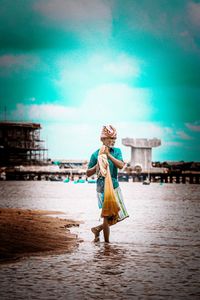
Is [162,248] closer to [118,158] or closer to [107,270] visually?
[118,158]

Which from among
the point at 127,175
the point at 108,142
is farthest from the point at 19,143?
the point at 108,142

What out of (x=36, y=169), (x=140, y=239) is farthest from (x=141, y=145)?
(x=140, y=239)

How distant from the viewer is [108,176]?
10000 millimetres

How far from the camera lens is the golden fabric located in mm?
9883

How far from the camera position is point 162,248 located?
34.0 feet

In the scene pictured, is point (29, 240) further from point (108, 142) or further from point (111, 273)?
point (111, 273)

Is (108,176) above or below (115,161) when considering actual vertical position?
below

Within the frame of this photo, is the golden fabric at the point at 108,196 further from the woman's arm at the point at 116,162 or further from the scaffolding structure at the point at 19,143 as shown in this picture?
the scaffolding structure at the point at 19,143

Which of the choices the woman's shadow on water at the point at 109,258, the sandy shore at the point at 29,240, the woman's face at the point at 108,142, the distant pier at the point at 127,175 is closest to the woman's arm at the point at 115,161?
the woman's face at the point at 108,142

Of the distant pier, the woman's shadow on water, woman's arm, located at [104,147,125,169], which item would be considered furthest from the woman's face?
the distant pier

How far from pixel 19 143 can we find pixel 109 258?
126 metres

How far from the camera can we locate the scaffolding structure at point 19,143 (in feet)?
430

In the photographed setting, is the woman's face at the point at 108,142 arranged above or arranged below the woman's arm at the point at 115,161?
above

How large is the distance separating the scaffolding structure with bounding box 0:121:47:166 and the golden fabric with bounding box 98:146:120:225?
11999cm
